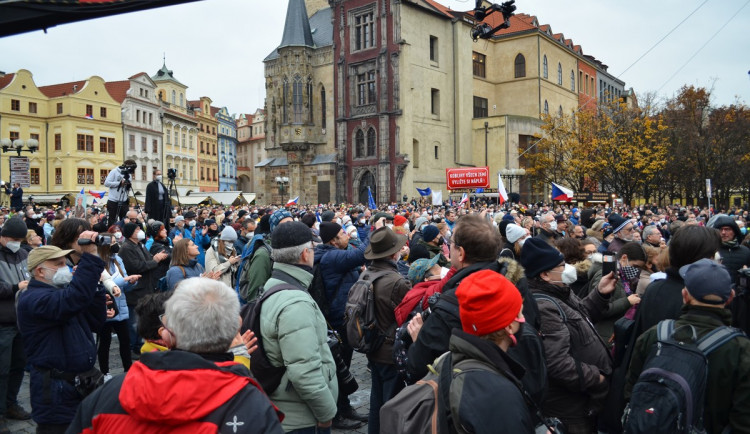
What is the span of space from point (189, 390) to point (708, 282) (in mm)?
2817

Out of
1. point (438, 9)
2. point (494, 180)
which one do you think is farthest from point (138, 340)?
point (438, 9)

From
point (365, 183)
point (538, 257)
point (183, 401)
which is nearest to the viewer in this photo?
point (183, 401)

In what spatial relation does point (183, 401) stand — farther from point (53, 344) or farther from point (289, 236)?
Result: point (53, 344)

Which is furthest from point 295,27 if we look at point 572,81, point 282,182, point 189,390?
point 189,390

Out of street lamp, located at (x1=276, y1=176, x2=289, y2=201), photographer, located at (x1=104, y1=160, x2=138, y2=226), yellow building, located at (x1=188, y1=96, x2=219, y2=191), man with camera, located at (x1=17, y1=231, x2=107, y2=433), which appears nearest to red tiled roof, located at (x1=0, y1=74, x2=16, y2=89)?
yellow building, located at (x1=188, y1=96, x2=219, y2=191)

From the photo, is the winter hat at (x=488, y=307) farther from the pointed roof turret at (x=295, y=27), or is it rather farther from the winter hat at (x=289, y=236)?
the pointed roof turret at (x=295, y=27)

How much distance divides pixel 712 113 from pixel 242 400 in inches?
1821

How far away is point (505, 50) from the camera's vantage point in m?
55.9

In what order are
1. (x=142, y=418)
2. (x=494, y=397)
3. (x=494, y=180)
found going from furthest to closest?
(x=494, y=180)
(x=494, y=397)
(x=142, y=418)

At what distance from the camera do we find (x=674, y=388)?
2.76m

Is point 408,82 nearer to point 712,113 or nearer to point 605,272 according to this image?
point 712,113

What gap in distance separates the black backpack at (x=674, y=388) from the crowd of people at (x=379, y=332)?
79mm

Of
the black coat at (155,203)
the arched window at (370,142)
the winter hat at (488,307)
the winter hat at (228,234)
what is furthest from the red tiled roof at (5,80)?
the winter hat at (488,307)

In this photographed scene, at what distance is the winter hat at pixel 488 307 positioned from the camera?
242 cm
